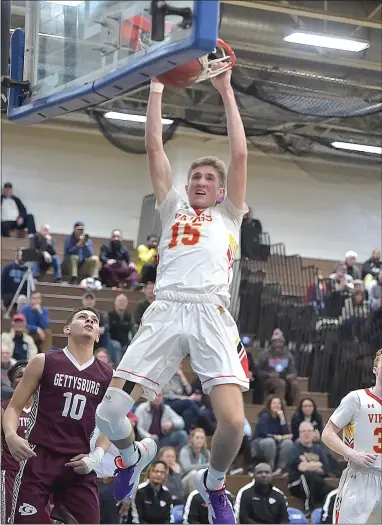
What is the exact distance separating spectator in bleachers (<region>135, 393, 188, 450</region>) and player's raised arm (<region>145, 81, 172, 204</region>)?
22.6 feet

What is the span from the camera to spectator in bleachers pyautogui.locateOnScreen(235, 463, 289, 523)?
11.2m

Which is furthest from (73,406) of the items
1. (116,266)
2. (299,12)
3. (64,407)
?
(116,266)

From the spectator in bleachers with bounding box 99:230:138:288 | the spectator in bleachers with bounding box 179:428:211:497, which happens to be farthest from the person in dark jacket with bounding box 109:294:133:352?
the spectator in bleachers with bounding box 179:428:211:497

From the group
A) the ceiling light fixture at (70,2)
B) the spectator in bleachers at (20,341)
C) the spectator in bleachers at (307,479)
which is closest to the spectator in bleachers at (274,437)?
the spectator in bleachers at (307,479)

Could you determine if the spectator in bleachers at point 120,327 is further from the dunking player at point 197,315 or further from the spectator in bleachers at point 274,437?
the dunking player at point 197,315

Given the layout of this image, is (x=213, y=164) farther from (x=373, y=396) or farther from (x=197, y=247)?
(x=373, y=396)

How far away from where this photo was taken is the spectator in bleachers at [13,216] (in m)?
19.9

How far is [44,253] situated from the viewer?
18062 millimetres

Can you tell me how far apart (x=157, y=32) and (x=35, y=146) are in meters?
18.2

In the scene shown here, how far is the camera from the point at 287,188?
79.8 ft

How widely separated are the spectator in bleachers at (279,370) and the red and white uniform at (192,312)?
9.72 m

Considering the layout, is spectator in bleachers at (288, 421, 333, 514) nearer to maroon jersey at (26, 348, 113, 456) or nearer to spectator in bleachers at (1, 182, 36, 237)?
maroon jersey at (26, 348, 113, 456)

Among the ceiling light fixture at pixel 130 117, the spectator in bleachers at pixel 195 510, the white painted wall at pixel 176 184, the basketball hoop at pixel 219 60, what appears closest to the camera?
the basketball hoop at pixel 219 60

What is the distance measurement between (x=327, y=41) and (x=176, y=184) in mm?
7013
